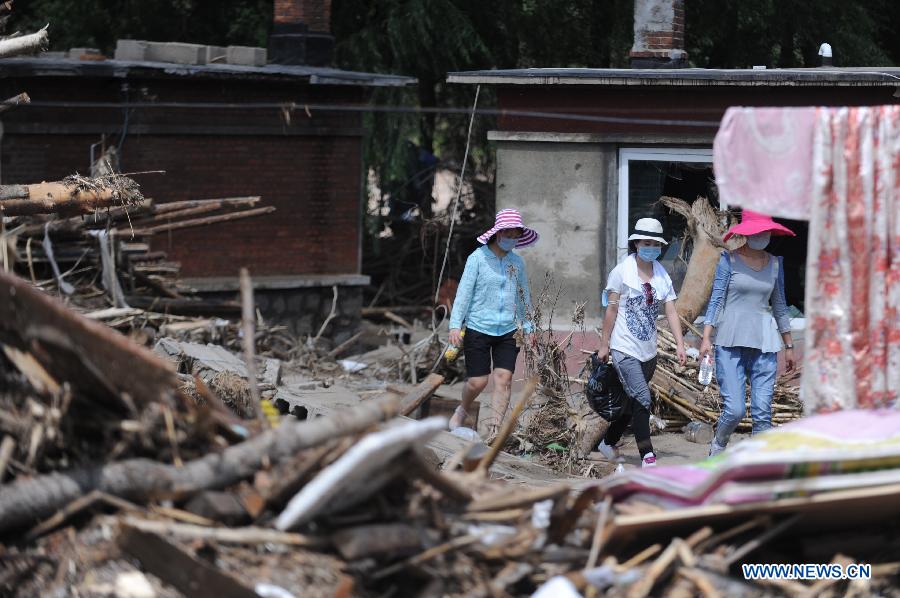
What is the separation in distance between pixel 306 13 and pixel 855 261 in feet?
44.0

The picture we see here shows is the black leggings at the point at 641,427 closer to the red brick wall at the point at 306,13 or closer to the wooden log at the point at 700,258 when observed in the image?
the wooden log at the point at 700,258

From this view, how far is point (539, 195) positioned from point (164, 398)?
7814mm

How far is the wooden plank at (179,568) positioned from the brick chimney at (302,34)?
14056 millimetres

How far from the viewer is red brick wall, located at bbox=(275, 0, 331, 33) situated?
720 inches

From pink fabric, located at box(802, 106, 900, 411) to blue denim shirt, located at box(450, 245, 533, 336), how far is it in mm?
3665

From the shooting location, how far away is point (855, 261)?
244 inches

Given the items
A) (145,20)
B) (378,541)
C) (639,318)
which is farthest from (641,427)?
(145,20)

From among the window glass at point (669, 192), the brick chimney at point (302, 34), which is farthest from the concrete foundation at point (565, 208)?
the brick chimney at point (302, 34)

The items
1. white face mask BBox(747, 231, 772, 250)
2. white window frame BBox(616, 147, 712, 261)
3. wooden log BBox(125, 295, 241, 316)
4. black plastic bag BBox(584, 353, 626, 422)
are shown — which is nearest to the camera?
white face mask BBox(747, 231, 772, 250)

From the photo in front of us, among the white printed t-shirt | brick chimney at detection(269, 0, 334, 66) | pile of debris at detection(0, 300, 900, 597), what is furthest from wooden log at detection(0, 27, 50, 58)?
brick chimney at detection(269, 0, 334, 66)

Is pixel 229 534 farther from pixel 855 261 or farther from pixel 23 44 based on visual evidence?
Answer: pixel 23 44

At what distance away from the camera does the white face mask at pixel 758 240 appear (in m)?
8.40

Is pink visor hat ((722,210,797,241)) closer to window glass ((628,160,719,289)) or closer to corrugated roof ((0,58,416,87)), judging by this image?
window glass ((628,160,719,289))

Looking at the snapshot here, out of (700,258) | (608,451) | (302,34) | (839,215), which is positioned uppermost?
(302,34)
